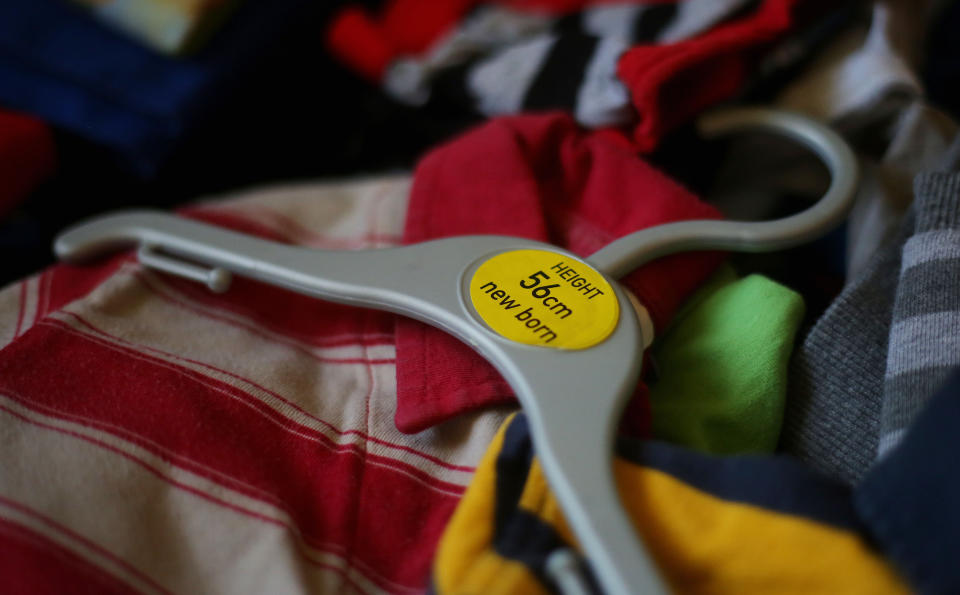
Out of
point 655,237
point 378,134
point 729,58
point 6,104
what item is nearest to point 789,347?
point 655,237

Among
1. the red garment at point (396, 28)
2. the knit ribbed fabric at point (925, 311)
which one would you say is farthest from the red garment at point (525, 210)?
the red garment at point (396, 28)

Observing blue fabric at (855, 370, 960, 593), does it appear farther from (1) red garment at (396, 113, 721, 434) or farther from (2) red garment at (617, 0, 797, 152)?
(2) red garment at (617, 0, 797, 152)

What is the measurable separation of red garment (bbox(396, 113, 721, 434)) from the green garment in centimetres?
3

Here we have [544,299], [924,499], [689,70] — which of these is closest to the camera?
[924,499]

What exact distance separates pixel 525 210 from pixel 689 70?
164 millimetres

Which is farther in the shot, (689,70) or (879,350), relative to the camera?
(689,70)

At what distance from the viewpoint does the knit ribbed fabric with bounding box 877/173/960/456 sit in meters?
0.35

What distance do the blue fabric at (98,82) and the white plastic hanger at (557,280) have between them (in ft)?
0.48

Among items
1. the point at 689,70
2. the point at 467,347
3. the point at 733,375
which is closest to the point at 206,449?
the point at 467,347

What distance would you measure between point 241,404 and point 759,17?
47 centimetres

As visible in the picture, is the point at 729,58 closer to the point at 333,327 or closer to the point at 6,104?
the point at 333,327

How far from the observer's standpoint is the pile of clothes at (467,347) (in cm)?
31

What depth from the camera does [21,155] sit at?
1.92 ft

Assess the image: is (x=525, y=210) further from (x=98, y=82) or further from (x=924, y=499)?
(x=98, y=82)
